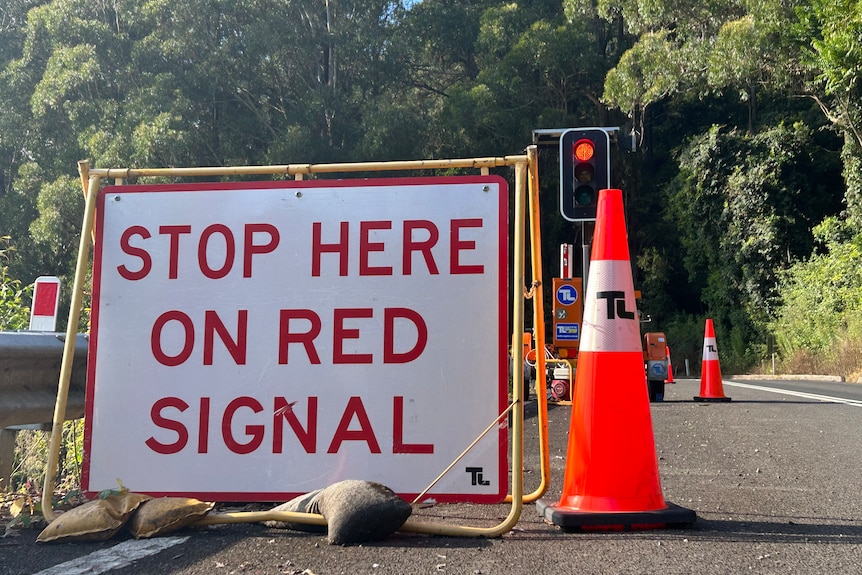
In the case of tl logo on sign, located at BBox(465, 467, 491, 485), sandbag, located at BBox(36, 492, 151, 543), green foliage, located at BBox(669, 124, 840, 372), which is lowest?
sandbag, located at BBox(36, 492, 151, 543)

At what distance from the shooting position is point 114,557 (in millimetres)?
3639

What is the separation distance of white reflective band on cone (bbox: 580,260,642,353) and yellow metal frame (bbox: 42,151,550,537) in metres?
0.33

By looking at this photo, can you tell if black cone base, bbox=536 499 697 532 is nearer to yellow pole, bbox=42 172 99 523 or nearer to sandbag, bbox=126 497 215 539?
sandbag, bbox=126 497 215 539

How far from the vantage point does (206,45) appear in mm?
36125

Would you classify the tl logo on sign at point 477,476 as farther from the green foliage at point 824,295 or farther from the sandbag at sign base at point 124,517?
the green foliage at point 824,295

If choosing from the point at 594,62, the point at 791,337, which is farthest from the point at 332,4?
the point at 791,337

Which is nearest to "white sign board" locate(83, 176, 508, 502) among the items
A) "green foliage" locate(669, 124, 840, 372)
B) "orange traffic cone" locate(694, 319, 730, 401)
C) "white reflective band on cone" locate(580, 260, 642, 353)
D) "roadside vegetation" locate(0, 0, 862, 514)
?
"white reflective band on cone" locate(580, 260, 642, 353)

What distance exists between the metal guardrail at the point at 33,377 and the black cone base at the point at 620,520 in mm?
2670

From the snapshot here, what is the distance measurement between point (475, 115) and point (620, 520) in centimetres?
2950

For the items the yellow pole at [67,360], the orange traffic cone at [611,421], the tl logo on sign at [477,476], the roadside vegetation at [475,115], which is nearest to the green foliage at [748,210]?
the roadside vegetation at [475,115]

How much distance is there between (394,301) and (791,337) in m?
27.1

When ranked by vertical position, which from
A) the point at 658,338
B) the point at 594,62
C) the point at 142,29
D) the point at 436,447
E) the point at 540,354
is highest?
the point at 142,29

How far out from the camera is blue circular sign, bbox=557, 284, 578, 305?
13.5 meters

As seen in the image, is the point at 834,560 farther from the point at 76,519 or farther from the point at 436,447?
the point at 76,519
